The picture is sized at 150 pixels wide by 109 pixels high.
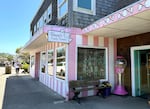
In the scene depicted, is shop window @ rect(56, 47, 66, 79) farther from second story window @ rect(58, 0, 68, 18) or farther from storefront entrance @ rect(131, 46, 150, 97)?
storefront entrance @ rect(131, 46, 150, 97)

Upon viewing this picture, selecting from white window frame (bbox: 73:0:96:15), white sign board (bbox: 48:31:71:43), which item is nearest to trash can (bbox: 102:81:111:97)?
white sign board (bbox: 48:31:71:43)

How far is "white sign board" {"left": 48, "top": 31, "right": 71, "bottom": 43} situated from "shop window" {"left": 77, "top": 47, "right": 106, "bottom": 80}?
0.87 m

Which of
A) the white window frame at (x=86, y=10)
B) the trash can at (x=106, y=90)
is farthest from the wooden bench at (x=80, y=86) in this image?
the white window frame at (x=86, y=10)

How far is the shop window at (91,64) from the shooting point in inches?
264

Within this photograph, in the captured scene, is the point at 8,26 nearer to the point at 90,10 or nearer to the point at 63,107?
the point at 90,10

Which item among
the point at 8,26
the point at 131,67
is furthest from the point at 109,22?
the point at 8,26

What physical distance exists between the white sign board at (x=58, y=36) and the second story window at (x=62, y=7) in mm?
1473

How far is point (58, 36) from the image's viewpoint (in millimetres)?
5777

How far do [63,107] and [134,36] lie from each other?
168 inches

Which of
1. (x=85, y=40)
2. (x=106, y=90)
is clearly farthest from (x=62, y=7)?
(x=106, y=90)

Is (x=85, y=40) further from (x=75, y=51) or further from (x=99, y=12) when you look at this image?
(x=99, y=12)

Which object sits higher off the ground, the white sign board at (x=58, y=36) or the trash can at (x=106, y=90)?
the white sign board at (x=58, y=36)

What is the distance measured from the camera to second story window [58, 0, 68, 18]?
7.00 meters

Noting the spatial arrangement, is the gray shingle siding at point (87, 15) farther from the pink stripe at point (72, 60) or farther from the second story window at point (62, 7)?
the pink stripe at point (72, 60)
